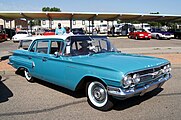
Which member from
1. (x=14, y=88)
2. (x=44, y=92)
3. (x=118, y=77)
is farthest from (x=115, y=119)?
(x=14, y=88)

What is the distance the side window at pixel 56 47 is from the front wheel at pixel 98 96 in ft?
4.11

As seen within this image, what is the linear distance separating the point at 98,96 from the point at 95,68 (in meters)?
0.66

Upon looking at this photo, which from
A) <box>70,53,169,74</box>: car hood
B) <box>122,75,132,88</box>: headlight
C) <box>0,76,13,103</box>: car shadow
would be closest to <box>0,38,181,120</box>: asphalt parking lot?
<box>0,76,13,103</box>: car shadow

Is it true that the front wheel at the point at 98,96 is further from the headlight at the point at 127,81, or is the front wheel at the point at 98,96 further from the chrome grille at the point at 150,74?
the chrome grille at the point at 150,74

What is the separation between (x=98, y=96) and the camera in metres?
4.68

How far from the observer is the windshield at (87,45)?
5.39m

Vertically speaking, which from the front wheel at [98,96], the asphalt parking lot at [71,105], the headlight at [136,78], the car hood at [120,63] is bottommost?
the asphalt parking lot at [71,105]

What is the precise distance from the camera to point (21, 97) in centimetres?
550

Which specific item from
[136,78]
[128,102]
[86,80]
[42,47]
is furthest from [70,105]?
[42,47]

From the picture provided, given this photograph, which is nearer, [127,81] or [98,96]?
[127,81]

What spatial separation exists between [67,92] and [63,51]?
3.99 feet

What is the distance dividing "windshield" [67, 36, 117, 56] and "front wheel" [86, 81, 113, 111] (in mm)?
989

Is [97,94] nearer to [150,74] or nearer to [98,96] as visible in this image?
[98,96]

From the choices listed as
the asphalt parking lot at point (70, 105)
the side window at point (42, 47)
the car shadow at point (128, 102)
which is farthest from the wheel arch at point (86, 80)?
the side window at point (42, 47)
